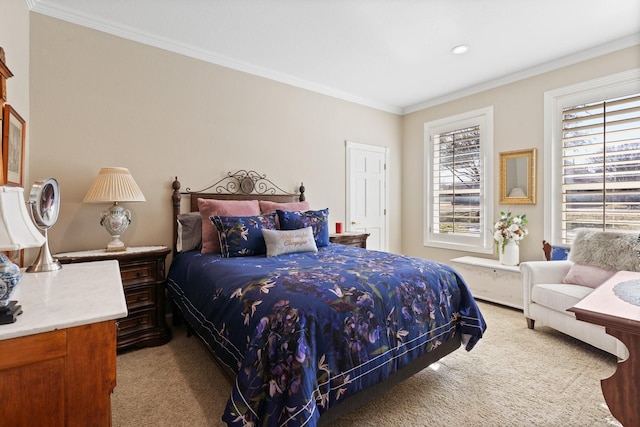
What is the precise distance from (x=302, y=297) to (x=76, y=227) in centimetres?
236

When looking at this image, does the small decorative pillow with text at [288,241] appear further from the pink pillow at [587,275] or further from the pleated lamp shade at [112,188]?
the pink pillow at [587,275]

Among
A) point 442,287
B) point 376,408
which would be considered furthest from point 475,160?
point 376,408

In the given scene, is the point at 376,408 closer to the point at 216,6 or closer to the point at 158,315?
the point at 158,315

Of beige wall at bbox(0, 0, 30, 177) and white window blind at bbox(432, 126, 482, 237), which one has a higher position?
beige wall at bbox(0, 0, 30, 177)

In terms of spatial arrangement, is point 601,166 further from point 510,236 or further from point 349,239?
point 349,239

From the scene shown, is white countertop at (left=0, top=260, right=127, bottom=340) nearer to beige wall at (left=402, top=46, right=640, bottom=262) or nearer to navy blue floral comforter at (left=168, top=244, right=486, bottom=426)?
navy blue floral comforter at (left=168, top=244, right=486, bottom=426)

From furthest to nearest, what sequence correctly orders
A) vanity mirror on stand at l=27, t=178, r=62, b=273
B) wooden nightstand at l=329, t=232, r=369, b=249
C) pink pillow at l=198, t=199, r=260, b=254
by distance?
wooden nightstand at l=329, t=232, r=369, b=249, pink pillow at l=198, t=199, r=260, b=254, vanity mirror on stand at l=27, t=178, r=62, b=273

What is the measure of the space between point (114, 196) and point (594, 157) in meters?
4.55

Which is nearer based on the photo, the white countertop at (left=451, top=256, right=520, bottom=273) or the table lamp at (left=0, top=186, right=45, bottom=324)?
the table lamp at (left=0, top=186, right=45, bottom=324)

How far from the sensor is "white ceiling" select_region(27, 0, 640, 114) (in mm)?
2537

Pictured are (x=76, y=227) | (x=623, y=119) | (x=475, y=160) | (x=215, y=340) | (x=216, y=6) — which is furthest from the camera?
(x=475, y=160)

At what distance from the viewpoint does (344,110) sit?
14.8ft

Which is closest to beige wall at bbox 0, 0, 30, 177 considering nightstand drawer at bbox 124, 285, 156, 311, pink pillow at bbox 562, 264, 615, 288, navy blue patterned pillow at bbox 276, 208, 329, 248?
nightstand drawer at bbox 124, 285, 156, 311

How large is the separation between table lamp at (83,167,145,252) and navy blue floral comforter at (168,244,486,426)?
847 mm
